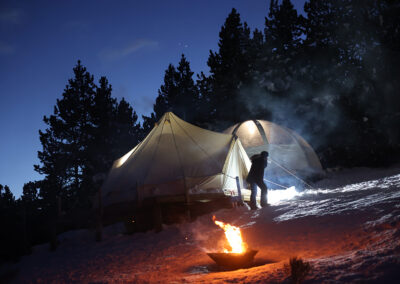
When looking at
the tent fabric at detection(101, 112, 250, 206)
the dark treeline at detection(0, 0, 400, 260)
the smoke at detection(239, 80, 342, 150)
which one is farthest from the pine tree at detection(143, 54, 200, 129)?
the tent fabric at detection(101, 112, 250, 206)

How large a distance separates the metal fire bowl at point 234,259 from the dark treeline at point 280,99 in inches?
654

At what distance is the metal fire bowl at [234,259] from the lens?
500 centimetres

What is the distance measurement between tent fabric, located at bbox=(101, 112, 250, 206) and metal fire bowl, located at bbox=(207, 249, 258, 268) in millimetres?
5583

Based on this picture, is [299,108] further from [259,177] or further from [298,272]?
[298,272]

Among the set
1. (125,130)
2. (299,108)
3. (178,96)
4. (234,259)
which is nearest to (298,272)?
(234,259)

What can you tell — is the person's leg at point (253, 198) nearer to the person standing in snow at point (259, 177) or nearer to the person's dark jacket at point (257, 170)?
the person standing in snow at point (259, 177)

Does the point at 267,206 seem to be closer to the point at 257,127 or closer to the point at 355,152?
the point at 257,127

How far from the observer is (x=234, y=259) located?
5.00 m

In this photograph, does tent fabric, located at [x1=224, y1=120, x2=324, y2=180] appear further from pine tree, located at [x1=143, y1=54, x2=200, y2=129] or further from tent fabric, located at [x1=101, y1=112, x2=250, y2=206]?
pine tree, located at [x1=143, y1=54, x2=200, y2=129]

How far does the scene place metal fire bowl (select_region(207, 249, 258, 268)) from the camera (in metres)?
5.00

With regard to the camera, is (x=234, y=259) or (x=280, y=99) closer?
(x=234, y=259)

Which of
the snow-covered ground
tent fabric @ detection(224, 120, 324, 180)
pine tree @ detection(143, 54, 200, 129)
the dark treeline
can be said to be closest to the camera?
the snow-covered ground

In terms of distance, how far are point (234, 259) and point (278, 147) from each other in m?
12.3

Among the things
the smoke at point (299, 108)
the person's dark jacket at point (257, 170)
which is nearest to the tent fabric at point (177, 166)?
the person's dark jacket at point (257, 170)
